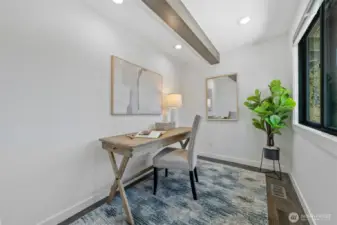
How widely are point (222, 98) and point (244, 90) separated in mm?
460

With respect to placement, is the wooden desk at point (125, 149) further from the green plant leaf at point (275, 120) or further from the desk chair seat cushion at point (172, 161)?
the green plant leaf at point (275, 120)

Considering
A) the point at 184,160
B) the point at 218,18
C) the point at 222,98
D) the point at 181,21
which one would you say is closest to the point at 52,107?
the point at 184,160

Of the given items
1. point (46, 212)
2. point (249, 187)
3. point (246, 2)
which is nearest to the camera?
point (46, 212)

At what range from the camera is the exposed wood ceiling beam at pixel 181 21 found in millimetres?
1602

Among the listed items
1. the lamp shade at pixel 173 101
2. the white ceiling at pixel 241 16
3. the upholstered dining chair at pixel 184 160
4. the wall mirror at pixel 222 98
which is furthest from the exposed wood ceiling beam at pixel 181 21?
the upholstered dining chair at pixel 184 160

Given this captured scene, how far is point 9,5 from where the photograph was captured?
1.25m

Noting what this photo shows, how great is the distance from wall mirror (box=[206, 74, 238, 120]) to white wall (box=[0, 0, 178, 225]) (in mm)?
2206

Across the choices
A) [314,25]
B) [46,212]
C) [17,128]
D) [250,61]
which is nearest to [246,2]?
[314,25]

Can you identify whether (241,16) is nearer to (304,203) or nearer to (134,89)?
(134,89)

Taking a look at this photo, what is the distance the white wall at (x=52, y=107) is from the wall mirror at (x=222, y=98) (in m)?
2.21

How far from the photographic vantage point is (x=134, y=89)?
2.44 meters

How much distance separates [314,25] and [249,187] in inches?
84.3

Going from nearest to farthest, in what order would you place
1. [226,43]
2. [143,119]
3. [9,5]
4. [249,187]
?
Result: [9,5] → [249,187] → [143,119] → [226,43]

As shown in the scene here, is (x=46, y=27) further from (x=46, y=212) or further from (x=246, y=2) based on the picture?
(x=246, y=2)
